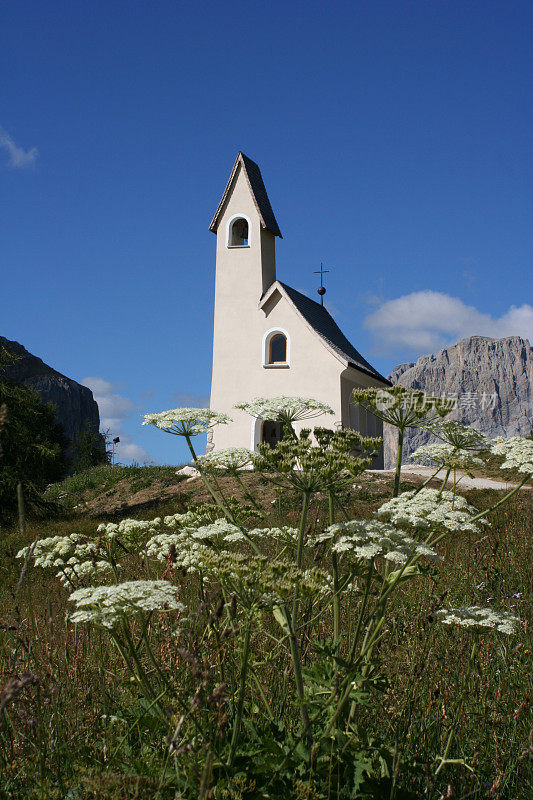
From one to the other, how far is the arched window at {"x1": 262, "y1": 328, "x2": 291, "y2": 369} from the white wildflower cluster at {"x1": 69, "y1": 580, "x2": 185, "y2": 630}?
23.5 m

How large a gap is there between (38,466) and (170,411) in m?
20.6

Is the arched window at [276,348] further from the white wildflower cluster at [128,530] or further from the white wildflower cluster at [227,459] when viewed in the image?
the white wildflower cluster at [227,459]

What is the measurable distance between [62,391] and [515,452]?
119m

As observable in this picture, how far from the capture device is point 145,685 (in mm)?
2855

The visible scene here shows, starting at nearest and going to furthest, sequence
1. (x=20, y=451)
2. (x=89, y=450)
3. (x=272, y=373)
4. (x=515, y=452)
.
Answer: (x=515, y=452)
(x=20, y=451)
(x=272, y=373)
(x=89, y=450)

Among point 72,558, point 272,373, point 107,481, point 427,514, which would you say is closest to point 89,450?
point 107,481

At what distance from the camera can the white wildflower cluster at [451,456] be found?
425cm

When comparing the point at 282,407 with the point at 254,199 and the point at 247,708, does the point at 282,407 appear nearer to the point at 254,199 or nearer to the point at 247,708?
the point at 247,708

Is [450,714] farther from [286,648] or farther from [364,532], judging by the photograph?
[364,532]

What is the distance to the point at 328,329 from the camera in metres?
29.9

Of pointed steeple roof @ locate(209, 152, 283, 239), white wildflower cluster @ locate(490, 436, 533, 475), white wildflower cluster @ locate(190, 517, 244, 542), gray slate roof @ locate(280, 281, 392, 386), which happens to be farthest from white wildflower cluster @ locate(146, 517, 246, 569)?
pointed steeple roof @ locate(209, 152, 283, 239)

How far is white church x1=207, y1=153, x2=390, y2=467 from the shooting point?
25703mm

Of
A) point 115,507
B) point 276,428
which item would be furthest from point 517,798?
point 276,428

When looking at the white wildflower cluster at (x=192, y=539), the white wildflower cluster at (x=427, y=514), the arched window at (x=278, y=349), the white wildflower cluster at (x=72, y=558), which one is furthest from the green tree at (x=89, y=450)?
the white wildflower cluster at (x=427, y=514)
